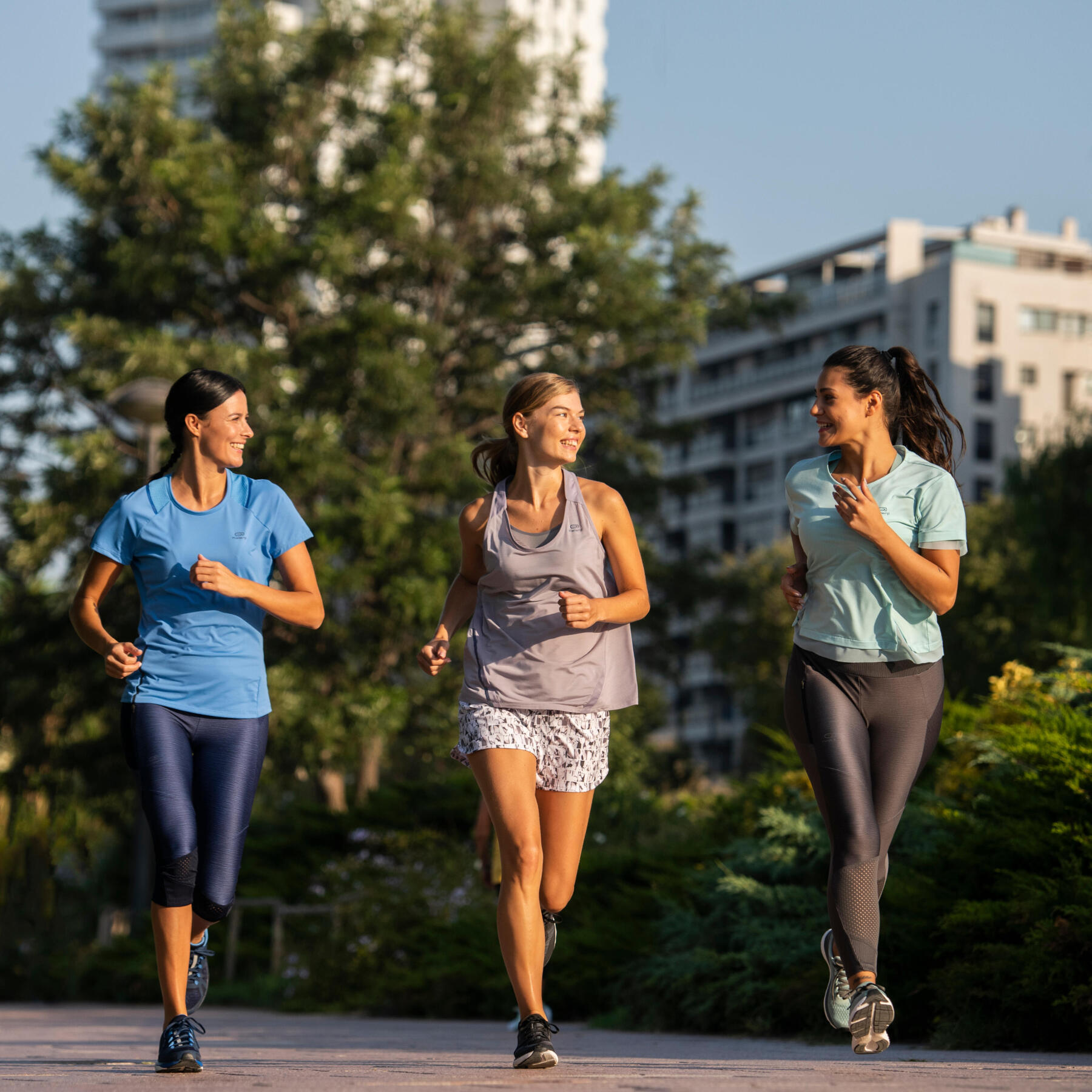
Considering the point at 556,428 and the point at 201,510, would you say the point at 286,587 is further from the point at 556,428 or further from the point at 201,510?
the point at 556,428

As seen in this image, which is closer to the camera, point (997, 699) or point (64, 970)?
point (997, 699)

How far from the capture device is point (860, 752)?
5.42 metres

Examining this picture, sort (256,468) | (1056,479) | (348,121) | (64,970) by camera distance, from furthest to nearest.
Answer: (1056,479)
(348,121)
(256,468)
(64,970)

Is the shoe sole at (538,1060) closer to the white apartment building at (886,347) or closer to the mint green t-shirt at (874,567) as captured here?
the mint green t-shirt at (874,567)

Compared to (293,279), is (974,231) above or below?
above

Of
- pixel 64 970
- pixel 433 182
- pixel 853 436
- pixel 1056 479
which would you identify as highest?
pixel 433 182

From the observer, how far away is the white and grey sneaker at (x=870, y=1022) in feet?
16.5

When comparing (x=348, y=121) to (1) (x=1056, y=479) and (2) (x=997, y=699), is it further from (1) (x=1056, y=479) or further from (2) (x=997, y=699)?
(2) (x=997, y=699)

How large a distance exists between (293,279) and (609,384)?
6.13 metres

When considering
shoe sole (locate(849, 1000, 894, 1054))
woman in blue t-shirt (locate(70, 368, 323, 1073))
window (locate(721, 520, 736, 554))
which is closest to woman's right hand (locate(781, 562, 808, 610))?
shoe sole (locate(849, 1000, 894, 1054))

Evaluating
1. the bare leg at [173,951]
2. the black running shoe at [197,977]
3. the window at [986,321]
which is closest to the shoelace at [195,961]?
the black running shoe at [197,977]

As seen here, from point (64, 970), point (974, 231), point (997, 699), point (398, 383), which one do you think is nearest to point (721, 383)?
point (974, 231)

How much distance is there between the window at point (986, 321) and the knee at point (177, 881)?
8961 cm

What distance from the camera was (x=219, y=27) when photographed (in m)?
27.6
